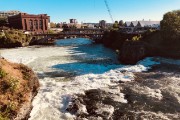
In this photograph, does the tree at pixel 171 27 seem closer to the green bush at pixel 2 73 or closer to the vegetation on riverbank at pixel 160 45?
the vegetation on riverbank at pixel 160 45

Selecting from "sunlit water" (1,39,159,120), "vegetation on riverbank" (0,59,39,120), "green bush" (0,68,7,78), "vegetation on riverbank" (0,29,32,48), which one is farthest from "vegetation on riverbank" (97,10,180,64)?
"vegetation on riverbank" (0,29,32,48)

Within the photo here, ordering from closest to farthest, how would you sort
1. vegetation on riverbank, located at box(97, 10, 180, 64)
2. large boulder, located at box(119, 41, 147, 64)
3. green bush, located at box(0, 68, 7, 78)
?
1. green bush, located at box(0, 68, 7, 78)
2. large boulder, located at box(119, 41, 147, 64)
3. vegetation on riverbank, located at box(97, 10, 180, 64)

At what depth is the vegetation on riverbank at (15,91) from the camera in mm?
15750

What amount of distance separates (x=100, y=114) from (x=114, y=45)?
5172cm

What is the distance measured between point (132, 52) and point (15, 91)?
28.9 metres

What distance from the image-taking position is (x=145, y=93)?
970 inches

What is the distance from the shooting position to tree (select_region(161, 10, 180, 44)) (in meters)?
45.0

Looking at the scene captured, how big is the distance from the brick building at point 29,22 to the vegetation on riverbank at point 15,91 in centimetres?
8685

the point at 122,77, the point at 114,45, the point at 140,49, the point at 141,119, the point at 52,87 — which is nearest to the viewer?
the point at 141,119

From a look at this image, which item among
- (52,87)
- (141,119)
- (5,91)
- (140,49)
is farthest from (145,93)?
(140,49)

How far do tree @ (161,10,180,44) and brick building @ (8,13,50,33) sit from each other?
72267mm

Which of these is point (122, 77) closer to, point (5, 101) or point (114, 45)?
point (5, 101)

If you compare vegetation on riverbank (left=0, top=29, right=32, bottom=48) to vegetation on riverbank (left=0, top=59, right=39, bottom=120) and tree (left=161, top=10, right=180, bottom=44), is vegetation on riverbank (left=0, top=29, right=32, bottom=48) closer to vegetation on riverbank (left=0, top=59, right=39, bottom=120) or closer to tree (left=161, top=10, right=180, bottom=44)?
tree (left=161, top=10, right=180, bottom=44)

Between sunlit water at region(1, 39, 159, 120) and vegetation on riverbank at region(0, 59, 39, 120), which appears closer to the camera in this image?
vegetation on riverbank at region(0, 59, 39, 120)
